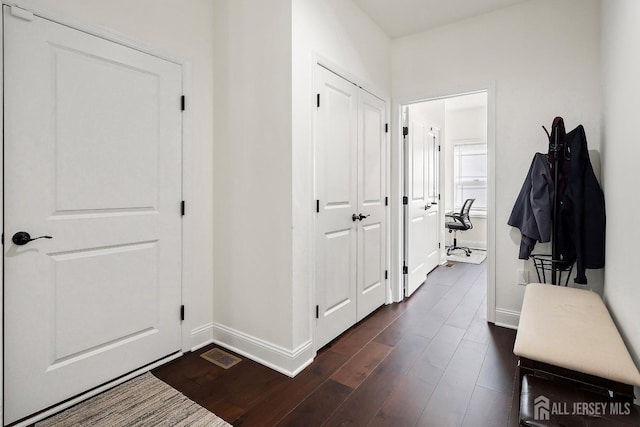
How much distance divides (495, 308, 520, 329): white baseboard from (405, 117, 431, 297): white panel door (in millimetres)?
941

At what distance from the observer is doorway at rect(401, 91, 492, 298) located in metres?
3.52

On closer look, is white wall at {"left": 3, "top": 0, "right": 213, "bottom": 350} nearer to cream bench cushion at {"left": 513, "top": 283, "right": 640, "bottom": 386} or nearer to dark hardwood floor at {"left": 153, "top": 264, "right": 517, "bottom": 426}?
dark hardwood floor at {"left": 153, "top": 264, "right": 517, "bottom": 426}

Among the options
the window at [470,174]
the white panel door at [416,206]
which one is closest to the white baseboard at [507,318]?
the white panel door at [416,206]

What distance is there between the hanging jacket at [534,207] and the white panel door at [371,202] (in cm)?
115

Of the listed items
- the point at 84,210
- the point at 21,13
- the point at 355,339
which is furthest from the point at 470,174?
the point at 21,13

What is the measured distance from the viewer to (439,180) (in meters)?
4.85

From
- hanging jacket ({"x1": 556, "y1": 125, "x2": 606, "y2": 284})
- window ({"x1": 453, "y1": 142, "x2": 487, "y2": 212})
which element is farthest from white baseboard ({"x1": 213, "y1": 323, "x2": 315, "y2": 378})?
window ({"x1": 453, "y1": 142, "x2": 487, "y2": 212})

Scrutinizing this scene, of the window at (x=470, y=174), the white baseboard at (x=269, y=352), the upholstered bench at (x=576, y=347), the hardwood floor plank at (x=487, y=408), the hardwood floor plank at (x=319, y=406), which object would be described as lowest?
the hardwood floor plank at (x=319, y=406)

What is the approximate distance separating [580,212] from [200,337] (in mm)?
2962

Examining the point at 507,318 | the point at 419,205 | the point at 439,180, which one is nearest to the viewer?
the point at 507,318

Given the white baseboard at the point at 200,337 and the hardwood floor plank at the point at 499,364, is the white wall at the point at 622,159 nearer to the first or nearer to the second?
the hardwood floor plank at the point at 499,364

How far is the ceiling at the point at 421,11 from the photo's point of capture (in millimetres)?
2697

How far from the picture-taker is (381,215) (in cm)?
320

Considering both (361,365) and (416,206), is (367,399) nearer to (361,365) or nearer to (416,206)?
(361,365)
